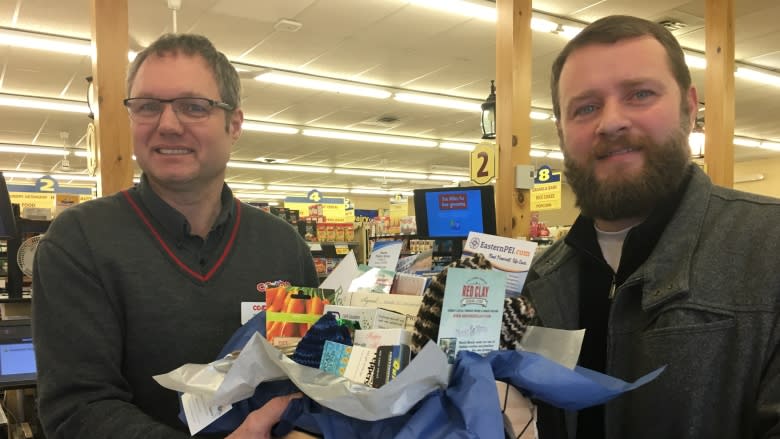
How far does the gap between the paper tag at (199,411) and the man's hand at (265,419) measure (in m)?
0.08

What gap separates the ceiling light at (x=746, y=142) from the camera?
45.5 ft

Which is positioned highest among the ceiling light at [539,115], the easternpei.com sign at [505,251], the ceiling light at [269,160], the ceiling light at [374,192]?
the ceiling light at [539,115]

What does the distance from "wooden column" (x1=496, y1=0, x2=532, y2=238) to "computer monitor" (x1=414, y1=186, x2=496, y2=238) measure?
0.76 metres

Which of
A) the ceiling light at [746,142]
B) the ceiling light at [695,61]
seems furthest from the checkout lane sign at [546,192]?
the ceiling light at [746,142]

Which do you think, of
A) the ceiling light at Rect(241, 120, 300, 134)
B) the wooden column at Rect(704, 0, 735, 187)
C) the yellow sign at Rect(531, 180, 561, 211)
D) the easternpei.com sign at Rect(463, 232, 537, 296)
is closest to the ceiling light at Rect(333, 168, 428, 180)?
the ceiling light at Rect(241, 120, 300, 134)

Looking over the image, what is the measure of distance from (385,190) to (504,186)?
1762 centimetres

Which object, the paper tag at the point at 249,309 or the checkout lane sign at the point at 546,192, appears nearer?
the paper tag at the point at 249,309

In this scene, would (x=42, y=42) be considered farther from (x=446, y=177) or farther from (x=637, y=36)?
(x=446, y=177)

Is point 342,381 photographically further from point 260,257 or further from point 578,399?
point 260,257

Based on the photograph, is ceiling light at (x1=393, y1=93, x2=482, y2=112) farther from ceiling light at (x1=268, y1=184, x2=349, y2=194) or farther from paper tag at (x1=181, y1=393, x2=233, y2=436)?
ceiling light at (x1=268, y1=184, x2=349, y2=194)

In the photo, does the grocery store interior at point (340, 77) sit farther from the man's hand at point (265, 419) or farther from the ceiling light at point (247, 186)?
the ceiling light at point (247, 186)

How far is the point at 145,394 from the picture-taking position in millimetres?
1366

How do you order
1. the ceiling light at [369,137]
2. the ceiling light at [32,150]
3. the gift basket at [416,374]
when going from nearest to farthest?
the gift basket at [416,374] → the ceiling light at [369,137] → the ceiling light at [32,150]

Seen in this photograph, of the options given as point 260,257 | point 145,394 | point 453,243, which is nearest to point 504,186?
point 453,243
